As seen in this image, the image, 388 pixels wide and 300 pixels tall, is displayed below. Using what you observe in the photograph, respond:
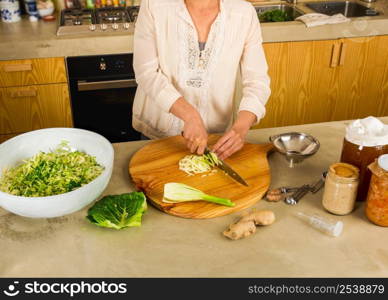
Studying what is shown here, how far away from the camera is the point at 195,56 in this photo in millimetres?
1800

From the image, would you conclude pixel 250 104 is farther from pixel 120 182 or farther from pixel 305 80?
pixel 305 80

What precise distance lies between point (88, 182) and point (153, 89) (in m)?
0.53

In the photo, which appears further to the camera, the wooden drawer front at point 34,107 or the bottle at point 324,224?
the wooden drawer front at point 34,107

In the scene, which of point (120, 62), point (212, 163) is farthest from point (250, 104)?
point (120, 62)

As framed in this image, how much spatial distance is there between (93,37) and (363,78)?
1.77m

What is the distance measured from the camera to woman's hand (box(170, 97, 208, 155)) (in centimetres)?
150

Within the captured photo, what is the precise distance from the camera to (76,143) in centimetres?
151

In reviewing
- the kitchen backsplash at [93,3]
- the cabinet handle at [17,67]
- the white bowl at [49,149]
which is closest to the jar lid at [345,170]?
the white bowl at [49,149]

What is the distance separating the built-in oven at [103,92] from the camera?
8.93ft

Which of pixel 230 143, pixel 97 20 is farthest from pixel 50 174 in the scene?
pixel 97 20

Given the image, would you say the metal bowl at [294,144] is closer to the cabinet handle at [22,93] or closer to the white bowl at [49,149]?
the white bowl at [49,149]

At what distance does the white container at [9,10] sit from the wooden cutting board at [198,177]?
181cm

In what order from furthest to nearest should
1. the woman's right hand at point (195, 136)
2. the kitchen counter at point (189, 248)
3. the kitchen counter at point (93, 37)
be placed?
the kitchen counter at point (93, 37)
the woman's right hand at point (195, 136)
the kitchen counter at point (189, 248)

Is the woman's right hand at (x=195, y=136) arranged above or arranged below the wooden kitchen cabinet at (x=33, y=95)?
above
